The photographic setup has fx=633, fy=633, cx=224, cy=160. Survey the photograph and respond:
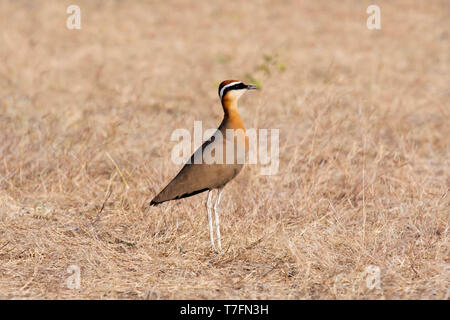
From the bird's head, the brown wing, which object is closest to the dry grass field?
the brown wing

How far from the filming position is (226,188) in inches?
246

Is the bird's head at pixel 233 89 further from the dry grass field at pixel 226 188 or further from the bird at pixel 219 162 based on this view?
the dry grass field at pixel 226 188

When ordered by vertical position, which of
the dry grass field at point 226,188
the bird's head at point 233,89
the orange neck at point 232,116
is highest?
the bird's head at point 233,89

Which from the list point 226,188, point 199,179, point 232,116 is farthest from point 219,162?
point 226,188

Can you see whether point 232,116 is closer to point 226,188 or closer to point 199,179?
point 199,179

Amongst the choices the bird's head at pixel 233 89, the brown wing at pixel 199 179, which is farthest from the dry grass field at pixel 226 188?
the bird's head at pixel 233 89

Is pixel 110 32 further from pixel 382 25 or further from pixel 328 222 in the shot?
pixel 328 222

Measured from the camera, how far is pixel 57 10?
1617 centimetres

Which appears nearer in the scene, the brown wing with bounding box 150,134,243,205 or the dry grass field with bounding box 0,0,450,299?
the dry grass field with bounding box 0,0,450,299

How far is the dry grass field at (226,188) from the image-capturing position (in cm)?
448

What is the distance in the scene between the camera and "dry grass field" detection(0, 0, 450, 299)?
4.48 meters

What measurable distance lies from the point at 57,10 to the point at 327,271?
13523 mm

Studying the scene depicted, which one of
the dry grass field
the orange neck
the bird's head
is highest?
the bird's head

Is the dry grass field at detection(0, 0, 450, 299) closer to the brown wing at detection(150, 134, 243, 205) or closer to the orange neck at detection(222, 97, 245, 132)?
the brown wing at detection(150, 134, 243, 205)
